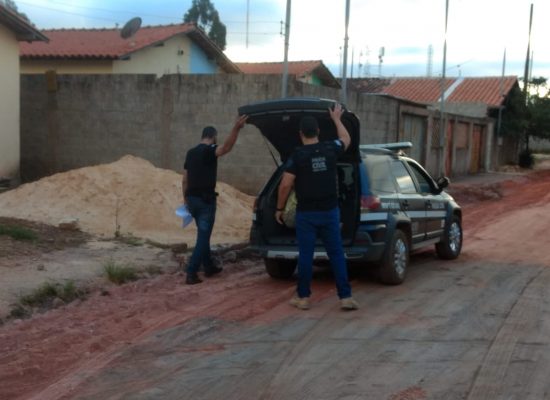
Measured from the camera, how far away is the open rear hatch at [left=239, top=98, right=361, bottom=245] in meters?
7.33

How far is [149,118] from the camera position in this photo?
1631 centimetres

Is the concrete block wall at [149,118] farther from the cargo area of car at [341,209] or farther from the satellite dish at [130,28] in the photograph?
the satellite dish at [130,28]

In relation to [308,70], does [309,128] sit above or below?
below

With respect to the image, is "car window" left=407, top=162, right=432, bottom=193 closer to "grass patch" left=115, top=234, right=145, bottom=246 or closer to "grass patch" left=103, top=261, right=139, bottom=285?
"grass patch" left=103, top=261, right=139, bottom=285

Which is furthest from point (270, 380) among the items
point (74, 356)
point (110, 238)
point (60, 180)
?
point (60, 180)

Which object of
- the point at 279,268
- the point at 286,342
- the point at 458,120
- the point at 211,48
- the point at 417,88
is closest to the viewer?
the point at 286,342

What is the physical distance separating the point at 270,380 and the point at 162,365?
900 mm

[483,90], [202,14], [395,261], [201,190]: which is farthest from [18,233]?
[202,14]

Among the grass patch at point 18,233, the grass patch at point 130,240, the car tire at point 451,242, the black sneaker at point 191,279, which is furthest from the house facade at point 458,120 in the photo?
the black sneaker at point 191,279

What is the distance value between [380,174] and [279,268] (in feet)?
5.56

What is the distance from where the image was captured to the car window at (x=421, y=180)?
9.12 m

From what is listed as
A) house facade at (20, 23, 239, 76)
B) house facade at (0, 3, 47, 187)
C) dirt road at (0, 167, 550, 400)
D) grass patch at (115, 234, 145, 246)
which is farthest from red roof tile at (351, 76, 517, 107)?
dirt road at (0, 167, 550, 400)

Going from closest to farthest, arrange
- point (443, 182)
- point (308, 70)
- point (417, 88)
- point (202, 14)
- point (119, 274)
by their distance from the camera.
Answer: point (119, 274)
point (443, 182)
point (308, 70)
point (417, 88)
point (202, 14)

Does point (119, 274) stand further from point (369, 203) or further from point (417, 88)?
point (417, 88)
